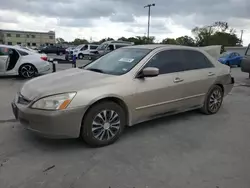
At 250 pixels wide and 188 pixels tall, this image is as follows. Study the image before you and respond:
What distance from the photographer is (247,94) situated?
7.96 meters

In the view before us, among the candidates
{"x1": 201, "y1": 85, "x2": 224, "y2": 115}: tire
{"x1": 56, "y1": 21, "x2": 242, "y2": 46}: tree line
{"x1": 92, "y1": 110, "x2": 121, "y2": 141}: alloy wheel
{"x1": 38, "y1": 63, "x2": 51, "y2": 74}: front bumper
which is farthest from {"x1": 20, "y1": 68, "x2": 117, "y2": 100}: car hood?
{"x1": 56, "y1": 21, "x2": 242, "y2": 46}: tree line

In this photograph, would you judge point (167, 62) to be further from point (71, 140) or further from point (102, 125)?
point (71, 140)

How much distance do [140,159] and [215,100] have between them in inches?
111

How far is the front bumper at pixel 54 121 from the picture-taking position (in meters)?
3.25

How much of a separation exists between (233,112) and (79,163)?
13.2ft

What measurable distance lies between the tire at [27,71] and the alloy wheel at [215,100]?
7.45 metres

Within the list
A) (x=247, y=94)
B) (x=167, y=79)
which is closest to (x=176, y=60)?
(x=167, y=79)

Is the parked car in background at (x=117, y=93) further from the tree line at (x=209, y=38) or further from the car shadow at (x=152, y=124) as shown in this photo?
the tree line at (x=209, y=38)

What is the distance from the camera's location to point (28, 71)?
9961 millimetres

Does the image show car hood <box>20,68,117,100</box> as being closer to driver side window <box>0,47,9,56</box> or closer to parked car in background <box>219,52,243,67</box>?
driver side window <box>0,47,9,56</box>

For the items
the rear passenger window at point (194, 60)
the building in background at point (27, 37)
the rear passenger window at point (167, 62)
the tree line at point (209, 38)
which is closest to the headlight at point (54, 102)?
the rear passenger window at point (167, 62)

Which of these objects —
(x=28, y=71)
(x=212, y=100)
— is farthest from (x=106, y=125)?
(x=28, y=71)

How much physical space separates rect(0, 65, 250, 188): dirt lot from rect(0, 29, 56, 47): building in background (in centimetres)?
8497

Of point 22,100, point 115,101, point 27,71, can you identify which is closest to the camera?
point 22,100
